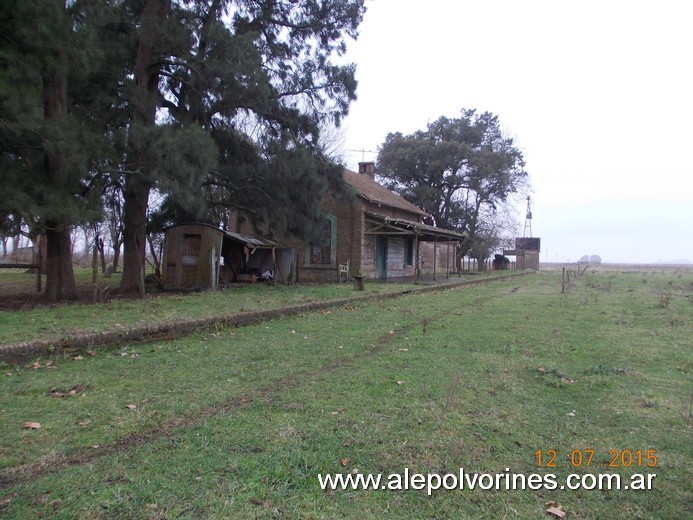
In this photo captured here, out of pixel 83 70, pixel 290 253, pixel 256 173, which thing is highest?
pixel 83 70

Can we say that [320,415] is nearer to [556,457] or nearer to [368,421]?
[368,421]

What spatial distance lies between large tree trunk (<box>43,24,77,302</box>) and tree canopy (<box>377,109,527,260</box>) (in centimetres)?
2705

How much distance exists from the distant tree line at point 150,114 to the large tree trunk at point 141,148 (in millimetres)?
38

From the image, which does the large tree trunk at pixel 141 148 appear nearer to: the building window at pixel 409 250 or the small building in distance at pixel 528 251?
the building window at pixel 409 250

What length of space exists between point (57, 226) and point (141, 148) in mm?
2470

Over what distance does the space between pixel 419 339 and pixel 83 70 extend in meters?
8.94

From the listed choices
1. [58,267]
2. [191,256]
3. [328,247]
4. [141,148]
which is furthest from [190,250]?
[328,247]

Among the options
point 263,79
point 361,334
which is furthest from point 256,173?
point 361,334

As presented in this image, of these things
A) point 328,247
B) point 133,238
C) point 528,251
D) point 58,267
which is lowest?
point 58,267

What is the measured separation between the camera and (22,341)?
5.79m
